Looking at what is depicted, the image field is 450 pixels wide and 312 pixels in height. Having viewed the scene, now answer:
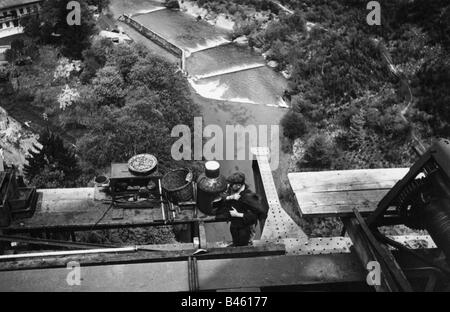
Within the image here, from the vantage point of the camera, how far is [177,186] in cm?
833

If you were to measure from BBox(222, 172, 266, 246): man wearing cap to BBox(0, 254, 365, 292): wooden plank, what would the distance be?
6.76 ft

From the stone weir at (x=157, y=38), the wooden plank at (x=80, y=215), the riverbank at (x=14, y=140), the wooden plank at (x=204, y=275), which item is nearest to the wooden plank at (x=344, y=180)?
the wooden plank at (x=204, y=275)

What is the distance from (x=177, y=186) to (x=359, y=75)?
20.3 metres

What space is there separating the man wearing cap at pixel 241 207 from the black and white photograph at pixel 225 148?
0.07 feet

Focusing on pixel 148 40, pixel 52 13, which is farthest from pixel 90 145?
pixel 52 13

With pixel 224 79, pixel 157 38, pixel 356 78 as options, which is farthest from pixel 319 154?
pixel 157 38

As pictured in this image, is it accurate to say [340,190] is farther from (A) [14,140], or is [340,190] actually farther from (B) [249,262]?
(A) [14,140]

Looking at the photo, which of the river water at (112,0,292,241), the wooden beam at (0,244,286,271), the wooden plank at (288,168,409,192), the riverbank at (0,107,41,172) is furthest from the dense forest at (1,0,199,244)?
the wooden plank at (288,168,409,192)

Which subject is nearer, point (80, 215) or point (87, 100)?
point (80, 215)

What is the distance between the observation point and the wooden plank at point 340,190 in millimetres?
5281

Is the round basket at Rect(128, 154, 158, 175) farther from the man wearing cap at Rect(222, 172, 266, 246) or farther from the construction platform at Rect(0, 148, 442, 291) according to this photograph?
the construction platform at Rect(0, 148, 442, 291)

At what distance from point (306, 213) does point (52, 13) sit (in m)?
32.5

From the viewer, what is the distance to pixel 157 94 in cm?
2450
